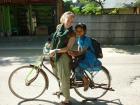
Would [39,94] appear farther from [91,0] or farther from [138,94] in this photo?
[91,0]

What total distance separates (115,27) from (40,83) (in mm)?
9301

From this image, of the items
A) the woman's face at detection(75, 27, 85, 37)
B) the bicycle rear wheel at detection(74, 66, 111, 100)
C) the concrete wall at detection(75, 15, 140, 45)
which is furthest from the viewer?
the concrete wall at detection(75, 15, 140, 45)

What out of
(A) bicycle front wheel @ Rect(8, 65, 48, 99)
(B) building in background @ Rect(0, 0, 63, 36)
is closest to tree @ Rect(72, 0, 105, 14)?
(B) building in background @ Rect(0, 0, 63, 36)

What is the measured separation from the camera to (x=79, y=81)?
714 centimetres

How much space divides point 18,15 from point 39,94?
1634cm

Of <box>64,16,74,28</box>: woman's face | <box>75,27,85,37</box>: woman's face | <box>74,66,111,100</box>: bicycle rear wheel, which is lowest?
<box>74,66,111,100</box>: bicycle rear wheel

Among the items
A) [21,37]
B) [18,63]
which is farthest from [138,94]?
[21,37]

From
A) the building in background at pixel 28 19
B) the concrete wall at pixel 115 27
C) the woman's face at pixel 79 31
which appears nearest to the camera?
the woman's face at pixel 79 31

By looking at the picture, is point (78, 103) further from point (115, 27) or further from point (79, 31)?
point (115, 27)

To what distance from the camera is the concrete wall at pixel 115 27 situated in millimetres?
16016

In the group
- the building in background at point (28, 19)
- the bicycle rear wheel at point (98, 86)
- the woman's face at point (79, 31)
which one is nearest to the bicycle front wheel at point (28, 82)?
the bicycle rear wheel at point (98, 86)

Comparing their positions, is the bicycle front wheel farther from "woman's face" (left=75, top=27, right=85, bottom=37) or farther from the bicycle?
"woman's face" (left=75, top=27, right=85, bottom=37)

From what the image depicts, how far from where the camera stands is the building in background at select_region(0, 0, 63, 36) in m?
22.6

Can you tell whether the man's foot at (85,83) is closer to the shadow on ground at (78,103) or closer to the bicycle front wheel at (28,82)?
the shadow on ground at (78,103)
